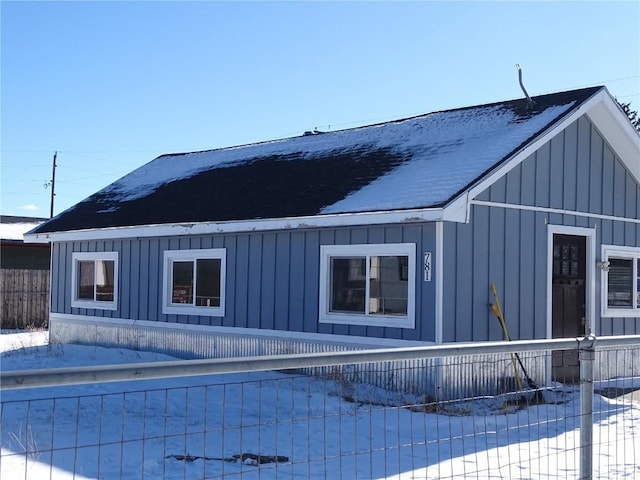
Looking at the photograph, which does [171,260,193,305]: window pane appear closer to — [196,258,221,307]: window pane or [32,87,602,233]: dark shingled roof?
[196,258,221,307]: window pane

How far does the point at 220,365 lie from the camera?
3.64 meters

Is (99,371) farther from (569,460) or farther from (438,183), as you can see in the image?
(438,183)

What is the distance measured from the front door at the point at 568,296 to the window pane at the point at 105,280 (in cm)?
898

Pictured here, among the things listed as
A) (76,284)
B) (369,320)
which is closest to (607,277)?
(369,320)

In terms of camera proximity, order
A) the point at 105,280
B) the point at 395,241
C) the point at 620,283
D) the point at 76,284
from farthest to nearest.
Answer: the point at 76,284
the point at 105,280
the point at 620,283
the point at 395,241

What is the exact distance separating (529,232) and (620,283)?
3099 millimetres

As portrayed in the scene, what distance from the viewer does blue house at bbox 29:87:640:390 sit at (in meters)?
11.3

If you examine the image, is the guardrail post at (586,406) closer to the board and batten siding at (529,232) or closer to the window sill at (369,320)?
the board and batten siding at (529,232)

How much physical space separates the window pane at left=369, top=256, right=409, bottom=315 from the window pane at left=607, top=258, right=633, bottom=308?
462 cm

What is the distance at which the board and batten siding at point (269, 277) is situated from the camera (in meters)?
11.2

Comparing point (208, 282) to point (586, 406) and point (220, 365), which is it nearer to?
point (586, 406)

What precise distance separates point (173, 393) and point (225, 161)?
8.52m

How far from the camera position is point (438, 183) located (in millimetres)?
11375

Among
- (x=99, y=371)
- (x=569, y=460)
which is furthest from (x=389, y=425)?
(x=99, y=371)
